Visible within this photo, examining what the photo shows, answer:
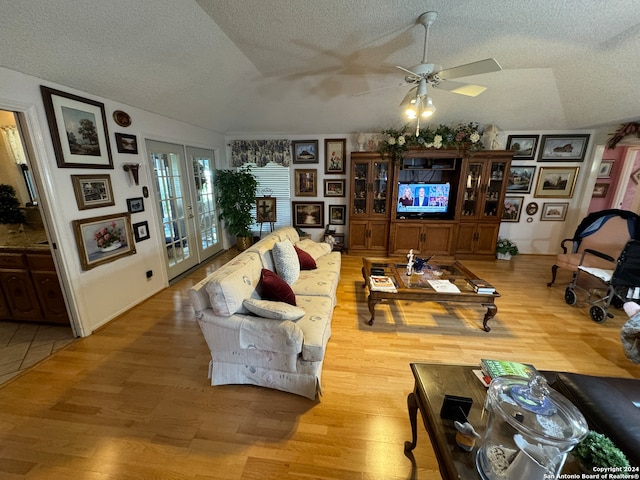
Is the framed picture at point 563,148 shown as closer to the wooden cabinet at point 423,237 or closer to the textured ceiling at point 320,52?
the textured ceiling at point 320,52

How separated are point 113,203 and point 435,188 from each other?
490 centimetres

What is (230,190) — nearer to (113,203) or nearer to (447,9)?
(113,203)

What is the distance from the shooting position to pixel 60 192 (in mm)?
2359

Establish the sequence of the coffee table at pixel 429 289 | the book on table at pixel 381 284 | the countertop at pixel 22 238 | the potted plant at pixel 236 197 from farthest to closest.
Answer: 1. the potted plant at pixel 236 197
2. the book on table at pixel 381 284
3. the coffee table at pixel 429 289
4. the countertop at pixel 22 238

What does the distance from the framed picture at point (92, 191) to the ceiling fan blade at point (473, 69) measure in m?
3.50

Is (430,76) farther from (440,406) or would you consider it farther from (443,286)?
(440,406)

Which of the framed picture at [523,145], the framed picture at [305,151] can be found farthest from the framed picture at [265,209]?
the framed picture at [523,145]

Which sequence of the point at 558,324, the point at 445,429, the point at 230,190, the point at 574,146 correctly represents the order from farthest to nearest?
1. the point at 230,190
2. the point at 574,146
3. the point at 558,324
4. the point at 445,429

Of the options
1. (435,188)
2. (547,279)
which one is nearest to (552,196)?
(547,279)

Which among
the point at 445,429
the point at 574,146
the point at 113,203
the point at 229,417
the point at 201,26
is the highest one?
the point at 201,26

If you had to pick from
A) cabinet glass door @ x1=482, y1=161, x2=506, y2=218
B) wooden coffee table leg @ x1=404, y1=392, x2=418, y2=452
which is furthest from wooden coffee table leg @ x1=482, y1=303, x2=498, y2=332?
cabinet glass door @ x1=482, y1=161, x2=506, y2=218

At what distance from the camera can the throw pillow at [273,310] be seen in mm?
1835

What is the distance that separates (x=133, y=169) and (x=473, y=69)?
143 inches

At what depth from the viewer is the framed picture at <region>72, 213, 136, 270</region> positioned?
8.35 feet
